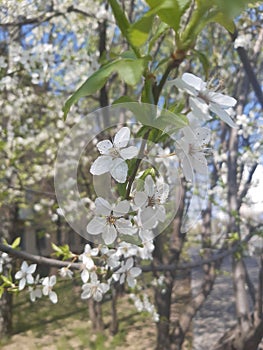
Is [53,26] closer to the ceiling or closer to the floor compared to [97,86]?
closer to the ceiling

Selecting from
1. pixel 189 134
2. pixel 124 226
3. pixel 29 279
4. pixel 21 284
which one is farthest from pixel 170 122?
pixel 29 279

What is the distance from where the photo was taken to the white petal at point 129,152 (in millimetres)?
406

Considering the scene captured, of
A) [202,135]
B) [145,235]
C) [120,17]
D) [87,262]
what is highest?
[120,17]

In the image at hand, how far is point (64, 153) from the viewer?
48 cm

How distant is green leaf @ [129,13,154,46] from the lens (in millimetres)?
307

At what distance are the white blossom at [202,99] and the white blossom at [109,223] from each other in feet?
0.39

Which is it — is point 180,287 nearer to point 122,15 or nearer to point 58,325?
point 58,325

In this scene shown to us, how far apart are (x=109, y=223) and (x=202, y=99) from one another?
0.55ft

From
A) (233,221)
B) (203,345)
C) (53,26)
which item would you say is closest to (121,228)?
(233,221)

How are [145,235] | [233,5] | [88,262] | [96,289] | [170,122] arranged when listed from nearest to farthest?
1. [233,5]
2. [170,122]
3. [145,235]
4. [88,262]
5. [96,289]

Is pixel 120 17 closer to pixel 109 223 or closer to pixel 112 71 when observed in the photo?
pixel 112 71

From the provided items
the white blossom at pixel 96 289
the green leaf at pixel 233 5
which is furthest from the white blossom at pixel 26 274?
the green leaf at pixel 233 5

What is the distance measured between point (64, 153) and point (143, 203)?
0.12m

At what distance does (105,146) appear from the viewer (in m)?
0.42
